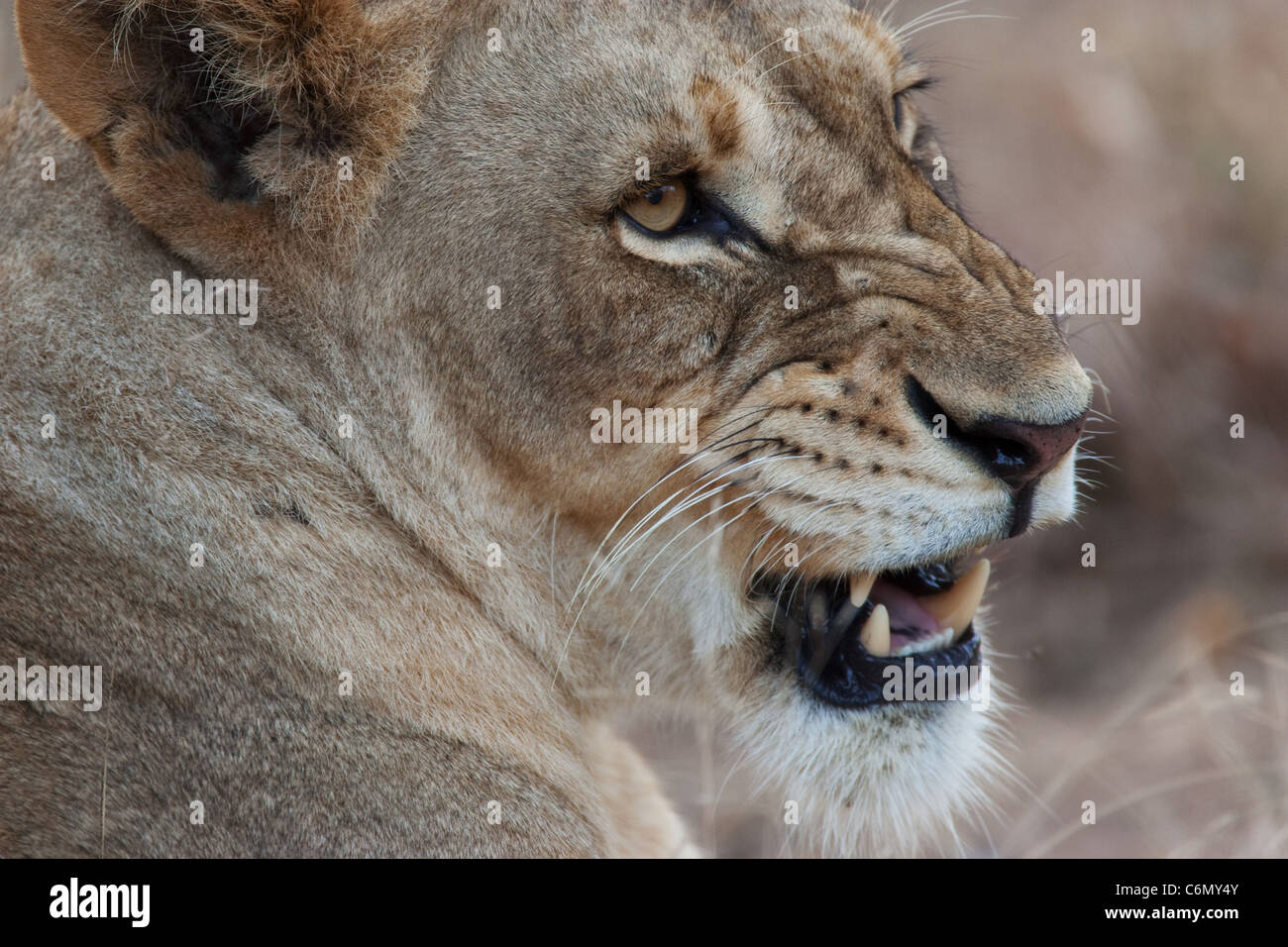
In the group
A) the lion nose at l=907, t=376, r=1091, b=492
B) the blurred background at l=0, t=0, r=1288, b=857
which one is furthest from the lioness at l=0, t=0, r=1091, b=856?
the blurred background at l=0, t=0, r=1288, b=857

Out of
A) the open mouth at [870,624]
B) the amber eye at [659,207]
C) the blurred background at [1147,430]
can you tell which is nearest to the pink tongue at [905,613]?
the open mouth at [870,624]

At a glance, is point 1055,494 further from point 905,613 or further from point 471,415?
point 471,415

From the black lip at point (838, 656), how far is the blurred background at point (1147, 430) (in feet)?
4.79

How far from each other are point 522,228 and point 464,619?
0.77m

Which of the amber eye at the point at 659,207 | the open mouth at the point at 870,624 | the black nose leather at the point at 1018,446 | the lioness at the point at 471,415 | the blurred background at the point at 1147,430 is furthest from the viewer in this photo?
the blurred background at the point at 1147,430

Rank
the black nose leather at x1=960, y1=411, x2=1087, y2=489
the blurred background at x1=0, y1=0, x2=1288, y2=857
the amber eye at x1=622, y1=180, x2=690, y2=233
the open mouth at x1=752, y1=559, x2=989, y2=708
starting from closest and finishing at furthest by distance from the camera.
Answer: the black nose leather at x1=960, y1=411, x2=1087, y2=489 → the amber eye at x1=622, y1=180, x2=690, y2=233 → the open mouth at x1=752, y1=559, x2=989, y2=708 → the blurred background at x1=0, y1=0, x2=1288, y2=857

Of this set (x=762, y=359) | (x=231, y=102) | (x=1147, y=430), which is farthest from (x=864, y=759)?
(x=1147, y=430)

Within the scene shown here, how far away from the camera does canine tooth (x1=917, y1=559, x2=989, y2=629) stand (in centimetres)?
295

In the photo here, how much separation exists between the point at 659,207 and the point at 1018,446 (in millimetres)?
815

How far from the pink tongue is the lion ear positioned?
1281 millimetres

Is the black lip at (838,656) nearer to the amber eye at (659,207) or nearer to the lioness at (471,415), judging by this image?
the lioness at (471,415)

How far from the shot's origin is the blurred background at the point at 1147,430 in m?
5.14

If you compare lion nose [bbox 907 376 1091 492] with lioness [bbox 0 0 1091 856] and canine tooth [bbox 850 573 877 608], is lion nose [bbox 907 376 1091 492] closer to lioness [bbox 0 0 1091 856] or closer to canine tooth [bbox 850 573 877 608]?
lioness [bbox 0 0 1091 856]

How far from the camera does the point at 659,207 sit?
2.78 m
